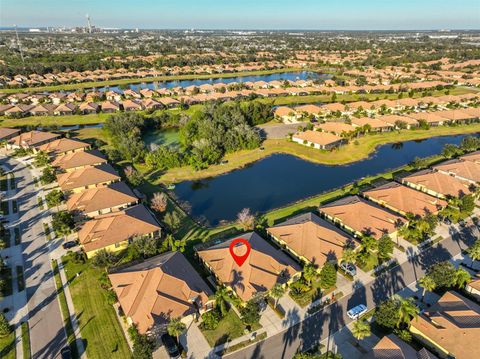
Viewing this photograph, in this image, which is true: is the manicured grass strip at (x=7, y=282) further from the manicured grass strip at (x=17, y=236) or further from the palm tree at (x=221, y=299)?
the palm tree at (x=221, y=299)

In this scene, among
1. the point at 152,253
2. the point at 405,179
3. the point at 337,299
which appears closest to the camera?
the point at 337,299

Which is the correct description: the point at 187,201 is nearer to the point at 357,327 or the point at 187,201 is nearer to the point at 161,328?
the point at 161,328

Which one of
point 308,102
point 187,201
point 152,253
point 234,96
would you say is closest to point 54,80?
point 234,96

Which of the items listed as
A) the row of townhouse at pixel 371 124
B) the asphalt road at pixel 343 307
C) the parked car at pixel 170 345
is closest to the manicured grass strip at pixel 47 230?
the parked car at pixel 170 345

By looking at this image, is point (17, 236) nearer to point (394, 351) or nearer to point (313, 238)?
point (313, 238)

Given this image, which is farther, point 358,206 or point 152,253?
point 358,206

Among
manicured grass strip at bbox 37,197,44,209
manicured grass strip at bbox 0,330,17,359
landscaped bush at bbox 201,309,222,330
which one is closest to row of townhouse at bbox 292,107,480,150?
landscaped bush at bbox 201,309,222,330
